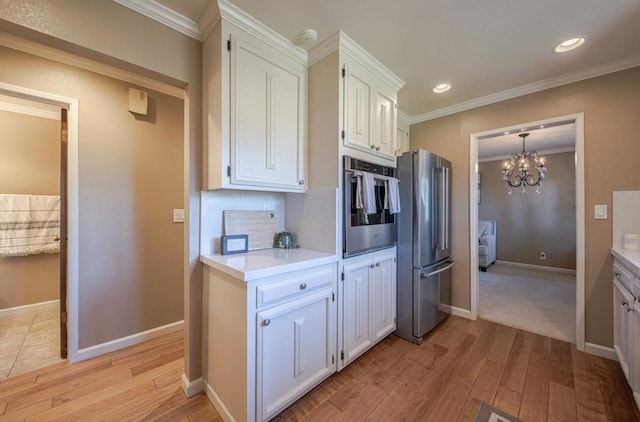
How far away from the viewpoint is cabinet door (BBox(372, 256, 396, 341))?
2.19m

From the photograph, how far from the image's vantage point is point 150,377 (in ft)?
6.19

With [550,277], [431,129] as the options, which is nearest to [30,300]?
[431,129]

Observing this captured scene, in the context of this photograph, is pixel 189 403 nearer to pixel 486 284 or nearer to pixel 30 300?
pixel 30 300

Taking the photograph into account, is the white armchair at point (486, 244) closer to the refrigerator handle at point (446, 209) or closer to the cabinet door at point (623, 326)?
the refrigerator handle at point (446, 209)

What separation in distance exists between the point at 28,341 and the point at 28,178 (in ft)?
6.35

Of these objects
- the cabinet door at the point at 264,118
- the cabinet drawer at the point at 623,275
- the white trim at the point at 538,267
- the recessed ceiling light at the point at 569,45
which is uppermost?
the recessed ceiling light at the point at 569,45

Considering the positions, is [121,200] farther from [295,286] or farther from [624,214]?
[624,214]

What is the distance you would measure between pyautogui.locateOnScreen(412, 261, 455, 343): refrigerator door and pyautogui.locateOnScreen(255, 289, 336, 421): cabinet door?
0.99 m

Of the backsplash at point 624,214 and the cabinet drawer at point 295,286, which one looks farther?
the backsplash at point 624,214

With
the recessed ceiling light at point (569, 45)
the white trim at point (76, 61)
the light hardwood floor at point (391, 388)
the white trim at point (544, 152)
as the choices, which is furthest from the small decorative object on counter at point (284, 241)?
the white trim at point (544, 152)

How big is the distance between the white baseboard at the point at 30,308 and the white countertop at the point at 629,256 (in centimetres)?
559

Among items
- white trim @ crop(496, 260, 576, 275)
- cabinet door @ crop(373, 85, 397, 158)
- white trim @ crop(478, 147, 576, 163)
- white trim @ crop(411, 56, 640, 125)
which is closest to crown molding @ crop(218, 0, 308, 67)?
cabinet door @ crop(373, 85, 397, 158)

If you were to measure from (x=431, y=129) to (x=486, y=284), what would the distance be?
291 centimetres

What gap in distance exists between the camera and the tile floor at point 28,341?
199 cm
